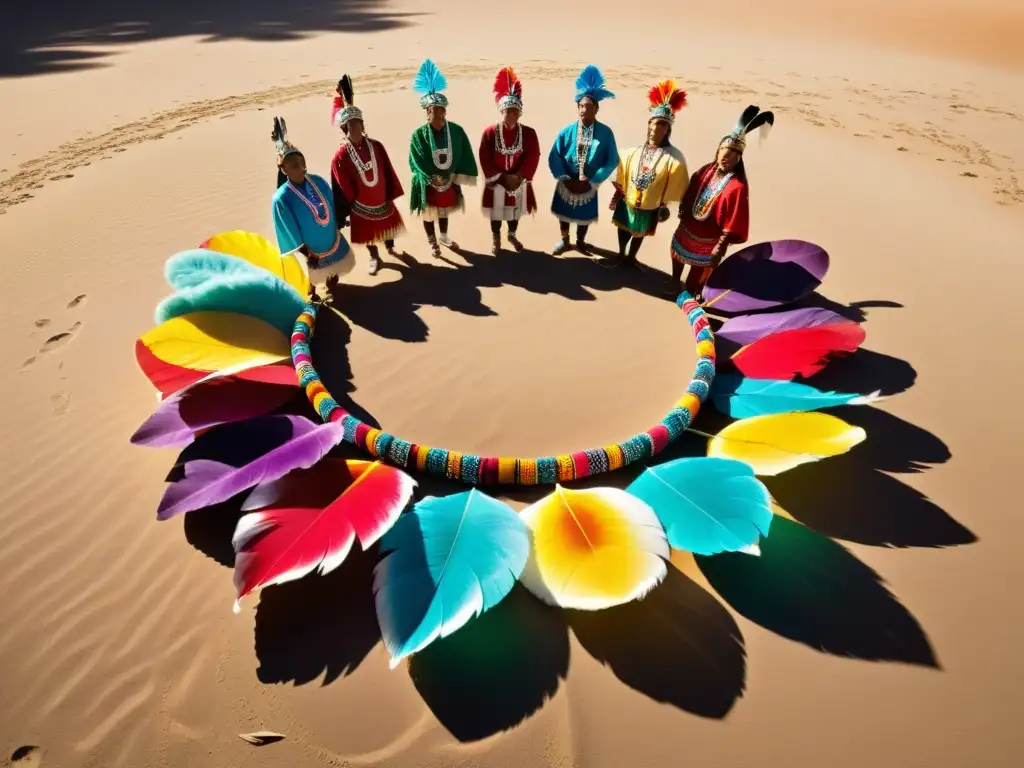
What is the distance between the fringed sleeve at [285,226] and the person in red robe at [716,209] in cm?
320

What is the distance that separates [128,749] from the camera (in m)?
2.44

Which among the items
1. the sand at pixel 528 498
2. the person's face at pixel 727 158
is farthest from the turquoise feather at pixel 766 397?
the person's face at pixel 727 158

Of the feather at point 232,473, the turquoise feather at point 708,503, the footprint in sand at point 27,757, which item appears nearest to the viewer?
the footprint in sand at point 27,757

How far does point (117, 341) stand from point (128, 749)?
345cm

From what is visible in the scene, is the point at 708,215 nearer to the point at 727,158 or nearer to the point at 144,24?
the point at 727,158

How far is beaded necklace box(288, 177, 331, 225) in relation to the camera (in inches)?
179

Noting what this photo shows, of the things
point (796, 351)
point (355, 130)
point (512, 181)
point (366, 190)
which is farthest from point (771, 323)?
point (355, 130)

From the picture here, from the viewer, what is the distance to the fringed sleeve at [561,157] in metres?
5.17

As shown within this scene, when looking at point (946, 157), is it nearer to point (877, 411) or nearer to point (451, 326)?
point (877, 411)

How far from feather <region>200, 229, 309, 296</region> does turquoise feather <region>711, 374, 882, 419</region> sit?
3.59 m

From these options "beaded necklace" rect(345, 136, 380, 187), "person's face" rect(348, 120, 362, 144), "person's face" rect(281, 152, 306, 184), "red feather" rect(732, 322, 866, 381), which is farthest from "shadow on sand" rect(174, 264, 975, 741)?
"person's face" rect(348, 120, 362, 144)

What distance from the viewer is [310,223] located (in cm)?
466

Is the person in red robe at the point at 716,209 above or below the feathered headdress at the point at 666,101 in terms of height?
below

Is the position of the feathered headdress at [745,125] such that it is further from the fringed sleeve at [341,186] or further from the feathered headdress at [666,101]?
the fringed sleeve at [341,186]
